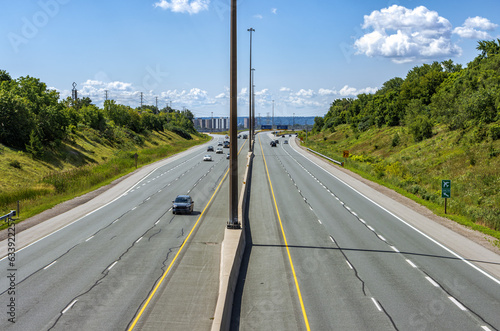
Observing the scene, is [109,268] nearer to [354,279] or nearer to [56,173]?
[354,279]

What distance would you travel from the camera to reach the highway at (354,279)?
42.5 ft

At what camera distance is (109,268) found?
59.0 feet

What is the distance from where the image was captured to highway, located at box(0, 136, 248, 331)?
13.1 m

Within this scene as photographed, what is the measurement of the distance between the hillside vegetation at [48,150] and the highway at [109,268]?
710 centimetres

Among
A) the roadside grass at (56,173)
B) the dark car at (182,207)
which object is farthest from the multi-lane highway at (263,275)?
the roadside grass at (56,173)

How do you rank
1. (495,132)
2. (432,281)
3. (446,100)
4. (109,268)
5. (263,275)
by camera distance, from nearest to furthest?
(432,281) → (263,275) → (109,268) → (495,132) → (446,100)

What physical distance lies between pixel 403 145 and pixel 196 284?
6833 centimetres

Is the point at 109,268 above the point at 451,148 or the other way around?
the other way around

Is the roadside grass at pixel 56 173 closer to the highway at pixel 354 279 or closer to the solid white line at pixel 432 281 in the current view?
the highway at pixel 354 279

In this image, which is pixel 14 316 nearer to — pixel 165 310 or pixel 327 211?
pixel 165 310

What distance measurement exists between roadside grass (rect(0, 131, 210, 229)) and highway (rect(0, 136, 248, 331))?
21.6ft

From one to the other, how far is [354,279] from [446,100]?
67316mm

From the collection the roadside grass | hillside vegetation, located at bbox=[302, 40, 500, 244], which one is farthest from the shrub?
the roadside grass

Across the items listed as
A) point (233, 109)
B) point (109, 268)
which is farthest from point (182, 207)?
point (233, 109)
